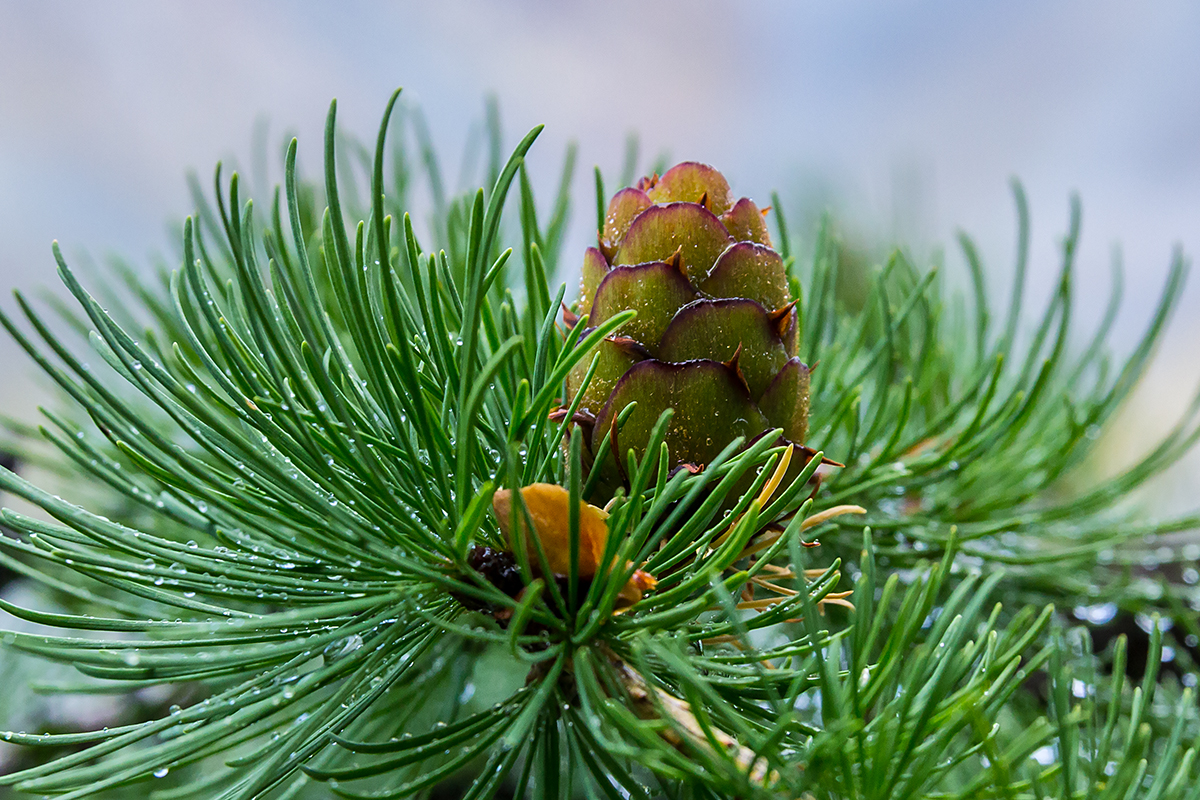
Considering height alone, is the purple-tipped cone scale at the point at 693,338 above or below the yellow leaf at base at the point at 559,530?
above

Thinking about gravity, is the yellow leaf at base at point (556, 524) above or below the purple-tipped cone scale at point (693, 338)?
below

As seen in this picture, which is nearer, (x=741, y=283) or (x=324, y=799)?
(x=741, y=283)

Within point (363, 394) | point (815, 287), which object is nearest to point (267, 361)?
point (363, 394)

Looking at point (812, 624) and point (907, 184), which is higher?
point (907, 184)

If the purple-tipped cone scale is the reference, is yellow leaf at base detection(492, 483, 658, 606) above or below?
below

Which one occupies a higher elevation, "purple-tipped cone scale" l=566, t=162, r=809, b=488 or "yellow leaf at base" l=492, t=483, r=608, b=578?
"purple-tipped cone scale" l=566, t=162, r=809, b=488

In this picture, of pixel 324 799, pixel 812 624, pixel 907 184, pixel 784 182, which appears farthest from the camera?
pixel 784 182

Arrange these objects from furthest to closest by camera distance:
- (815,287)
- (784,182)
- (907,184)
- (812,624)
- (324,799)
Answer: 1. (784,182)
2. (907,184)
3. (324,799)
4. (815,287)
5. (812,624)

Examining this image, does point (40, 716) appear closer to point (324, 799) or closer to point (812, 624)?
point (324, 799)
